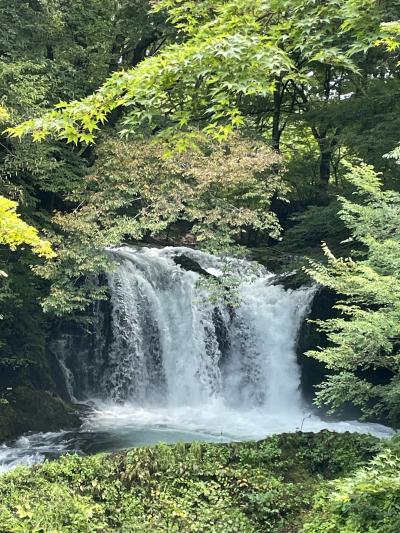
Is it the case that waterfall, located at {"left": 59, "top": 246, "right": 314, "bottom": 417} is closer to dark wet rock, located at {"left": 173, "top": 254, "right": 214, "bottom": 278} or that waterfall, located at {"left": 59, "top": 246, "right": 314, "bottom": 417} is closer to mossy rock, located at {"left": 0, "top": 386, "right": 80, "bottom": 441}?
dark wet rock, located at {"left": 173, "top": 254, "right": 214, "bottom": 278}

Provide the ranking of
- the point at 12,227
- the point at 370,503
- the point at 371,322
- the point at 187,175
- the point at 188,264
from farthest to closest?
1. the point at 188,264
2. the point at 187,175
3. the point at 371,322
4. the point at 12,227
5. the point at 370,503

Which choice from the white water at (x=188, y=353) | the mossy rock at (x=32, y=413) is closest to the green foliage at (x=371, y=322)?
the white water at (x=188, y=353)

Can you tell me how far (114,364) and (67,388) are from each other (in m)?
1.35

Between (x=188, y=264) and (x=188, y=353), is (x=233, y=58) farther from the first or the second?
(x=188, y=264)

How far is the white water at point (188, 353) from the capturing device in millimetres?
13734

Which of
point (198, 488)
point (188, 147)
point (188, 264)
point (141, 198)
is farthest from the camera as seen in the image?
point (188, 264)

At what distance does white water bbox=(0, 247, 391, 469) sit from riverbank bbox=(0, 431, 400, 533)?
237 inches

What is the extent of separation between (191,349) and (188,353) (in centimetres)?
14

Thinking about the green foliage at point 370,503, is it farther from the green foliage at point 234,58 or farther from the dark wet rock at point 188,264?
the dark wet rock at point 188,264

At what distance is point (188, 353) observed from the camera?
1438cm

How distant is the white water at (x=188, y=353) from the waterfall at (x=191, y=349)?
27mm

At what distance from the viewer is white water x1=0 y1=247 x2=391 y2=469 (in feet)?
45.1

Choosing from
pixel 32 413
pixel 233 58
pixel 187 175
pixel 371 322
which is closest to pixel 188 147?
pixel 233 58

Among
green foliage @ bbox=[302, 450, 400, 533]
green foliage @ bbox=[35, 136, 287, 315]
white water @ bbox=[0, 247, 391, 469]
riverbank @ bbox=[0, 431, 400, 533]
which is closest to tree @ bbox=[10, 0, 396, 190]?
green foliage @ bbox=[302, 450, 400, 533]
